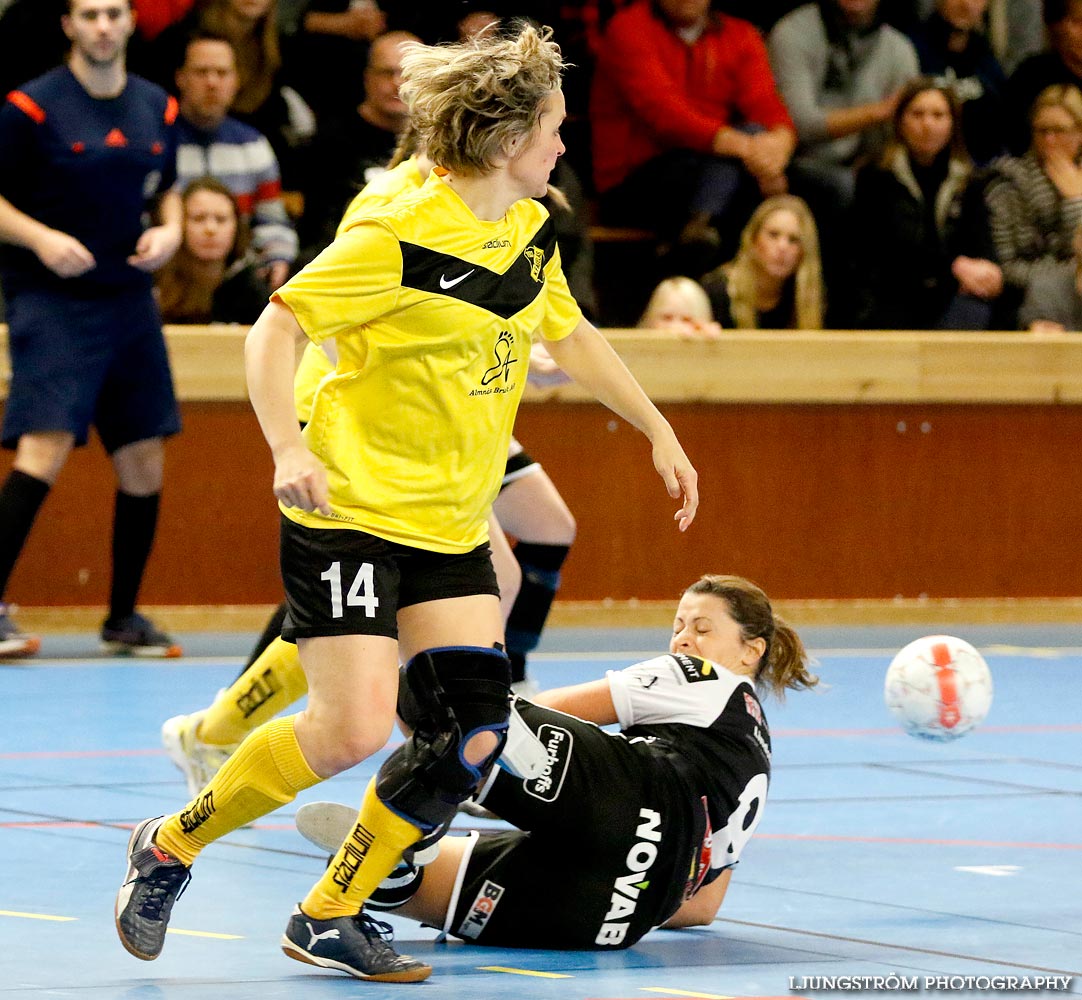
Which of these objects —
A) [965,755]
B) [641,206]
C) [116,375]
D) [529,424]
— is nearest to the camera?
[965,755]

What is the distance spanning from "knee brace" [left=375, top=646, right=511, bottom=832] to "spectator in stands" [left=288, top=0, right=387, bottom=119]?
692 cm

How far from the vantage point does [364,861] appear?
4.01 meters

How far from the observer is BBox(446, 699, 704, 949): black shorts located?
4.18 meters

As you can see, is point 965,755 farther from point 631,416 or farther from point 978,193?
point 978,193

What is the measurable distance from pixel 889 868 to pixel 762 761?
0.76 metres

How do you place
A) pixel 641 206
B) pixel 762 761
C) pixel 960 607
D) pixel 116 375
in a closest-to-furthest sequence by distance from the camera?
pixel 762 761 → pixel 116 375 → pixel 960 607 → pixel 641 206

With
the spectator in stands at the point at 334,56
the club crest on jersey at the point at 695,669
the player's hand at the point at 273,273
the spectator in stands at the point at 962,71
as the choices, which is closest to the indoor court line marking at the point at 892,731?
the club crest on jersey at the point at 695,669

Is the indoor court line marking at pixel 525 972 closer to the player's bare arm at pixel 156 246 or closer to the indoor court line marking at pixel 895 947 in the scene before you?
the indoor court line marking at pixel 895 947

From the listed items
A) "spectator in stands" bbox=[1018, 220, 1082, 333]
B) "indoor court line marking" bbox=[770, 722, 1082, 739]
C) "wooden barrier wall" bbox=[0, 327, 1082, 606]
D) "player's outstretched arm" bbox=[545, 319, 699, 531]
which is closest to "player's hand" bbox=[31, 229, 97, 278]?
"wooden barrier wall" bbox=[0, 327, 1082, 606]

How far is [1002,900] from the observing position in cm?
467

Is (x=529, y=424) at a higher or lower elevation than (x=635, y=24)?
lower

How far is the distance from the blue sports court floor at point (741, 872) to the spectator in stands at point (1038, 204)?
3.85 metres

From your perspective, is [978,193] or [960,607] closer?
[960,607]

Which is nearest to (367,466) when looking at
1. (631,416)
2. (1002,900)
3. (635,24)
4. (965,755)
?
(631,416)
